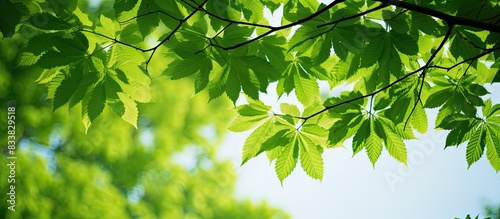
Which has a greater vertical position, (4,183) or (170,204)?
(170,204)

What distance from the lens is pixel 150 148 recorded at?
24.8ft

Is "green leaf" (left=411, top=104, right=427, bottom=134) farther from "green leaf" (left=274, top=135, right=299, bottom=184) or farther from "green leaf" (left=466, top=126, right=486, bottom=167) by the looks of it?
"green leaf" (left=274, top=135, right=299, bottom=184)

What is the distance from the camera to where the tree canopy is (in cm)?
124

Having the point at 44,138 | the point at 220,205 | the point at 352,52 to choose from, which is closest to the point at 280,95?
the point at 352,52

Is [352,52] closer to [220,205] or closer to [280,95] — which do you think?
[280,95]

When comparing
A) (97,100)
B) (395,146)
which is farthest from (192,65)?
(395,146)

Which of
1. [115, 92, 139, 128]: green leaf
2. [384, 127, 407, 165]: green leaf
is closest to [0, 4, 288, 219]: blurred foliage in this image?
[115, 92, 139, 128]: green leaf

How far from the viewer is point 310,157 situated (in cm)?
146

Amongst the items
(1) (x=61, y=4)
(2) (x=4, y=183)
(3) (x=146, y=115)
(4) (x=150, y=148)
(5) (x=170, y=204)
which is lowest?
(1) (x=61, y=4)

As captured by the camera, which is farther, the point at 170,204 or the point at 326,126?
the point at 170,204

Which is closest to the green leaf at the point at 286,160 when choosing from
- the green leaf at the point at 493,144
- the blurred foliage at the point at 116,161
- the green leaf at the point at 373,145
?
the green leaf at the point at 373,145

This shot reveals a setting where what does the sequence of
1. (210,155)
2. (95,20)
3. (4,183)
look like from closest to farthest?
1. (95,20)
2. (4,183)
3. (210,155)

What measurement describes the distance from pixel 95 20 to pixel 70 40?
23 centimetres

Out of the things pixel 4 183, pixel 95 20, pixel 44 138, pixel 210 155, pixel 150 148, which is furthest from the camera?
pixel 210 155
